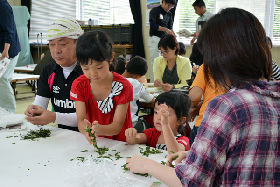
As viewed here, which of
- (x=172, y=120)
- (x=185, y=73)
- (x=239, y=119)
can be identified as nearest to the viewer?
(x=239, y=119)

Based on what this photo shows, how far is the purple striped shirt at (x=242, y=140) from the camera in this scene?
0.57 meters

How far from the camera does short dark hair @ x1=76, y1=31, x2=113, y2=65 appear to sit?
1.27 metres

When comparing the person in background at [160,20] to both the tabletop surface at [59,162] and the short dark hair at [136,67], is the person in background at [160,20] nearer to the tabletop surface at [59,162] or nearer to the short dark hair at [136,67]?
the short dark hair at [136,67]

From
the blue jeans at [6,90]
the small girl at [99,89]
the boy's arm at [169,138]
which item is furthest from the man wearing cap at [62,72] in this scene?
the blue jeans at [6,90]

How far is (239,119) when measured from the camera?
0.56 meters

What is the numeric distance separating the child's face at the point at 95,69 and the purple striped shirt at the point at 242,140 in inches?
31.8

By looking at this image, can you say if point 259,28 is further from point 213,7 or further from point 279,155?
point 213,7

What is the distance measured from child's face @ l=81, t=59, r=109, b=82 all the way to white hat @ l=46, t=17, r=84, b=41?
38 centimetres

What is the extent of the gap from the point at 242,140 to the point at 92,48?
2.98 feet

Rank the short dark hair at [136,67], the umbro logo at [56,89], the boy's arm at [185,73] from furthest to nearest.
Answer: the boy's arm at [185,73] → the short dark hair at [136,67] → the umbro logo at [56,89]

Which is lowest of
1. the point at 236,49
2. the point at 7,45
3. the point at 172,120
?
the point at 172,120

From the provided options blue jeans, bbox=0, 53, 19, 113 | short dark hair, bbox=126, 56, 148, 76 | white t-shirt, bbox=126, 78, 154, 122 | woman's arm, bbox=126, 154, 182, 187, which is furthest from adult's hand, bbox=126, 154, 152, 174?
blue jeans, bbox=0, 53, 19, 113

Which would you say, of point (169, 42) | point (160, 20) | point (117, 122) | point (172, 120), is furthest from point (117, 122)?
point (160, 20)

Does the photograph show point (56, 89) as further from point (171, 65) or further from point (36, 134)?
point (171, 65)
